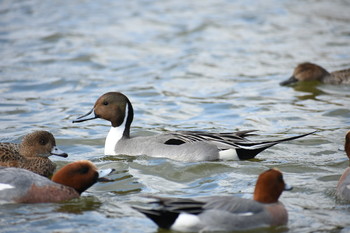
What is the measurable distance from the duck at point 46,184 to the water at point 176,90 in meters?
0.10

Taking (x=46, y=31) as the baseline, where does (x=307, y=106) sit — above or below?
below

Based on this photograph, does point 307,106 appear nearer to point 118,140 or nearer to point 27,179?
point 118,140

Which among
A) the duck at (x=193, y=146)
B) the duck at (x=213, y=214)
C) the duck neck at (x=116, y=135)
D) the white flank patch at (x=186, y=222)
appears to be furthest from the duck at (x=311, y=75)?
the white flank patch at (x=186, y=222)

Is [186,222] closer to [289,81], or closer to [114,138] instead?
[114,138]

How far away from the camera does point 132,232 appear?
18.8ft

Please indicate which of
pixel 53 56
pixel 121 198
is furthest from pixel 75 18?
pixel 121 198

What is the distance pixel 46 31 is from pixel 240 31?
4940 millimetres

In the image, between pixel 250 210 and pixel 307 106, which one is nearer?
pixel 250 210

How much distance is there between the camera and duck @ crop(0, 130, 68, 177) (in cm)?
732

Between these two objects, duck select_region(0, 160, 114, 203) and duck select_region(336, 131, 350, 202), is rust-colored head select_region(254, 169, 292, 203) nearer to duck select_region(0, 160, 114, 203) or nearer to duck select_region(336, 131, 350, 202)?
duck select_region(336, 131, 350, 202)

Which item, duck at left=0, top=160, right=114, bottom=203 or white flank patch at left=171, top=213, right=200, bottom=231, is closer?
white flank patch at left=171, top=213, right=200, bottom=231

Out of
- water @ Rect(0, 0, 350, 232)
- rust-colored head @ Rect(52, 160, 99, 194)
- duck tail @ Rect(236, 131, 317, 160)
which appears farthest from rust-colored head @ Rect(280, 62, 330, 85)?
rust-colored head @ Rect(52, 160, 99, 194)

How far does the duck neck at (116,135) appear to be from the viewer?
851cm

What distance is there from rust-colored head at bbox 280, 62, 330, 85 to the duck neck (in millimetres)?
4491
